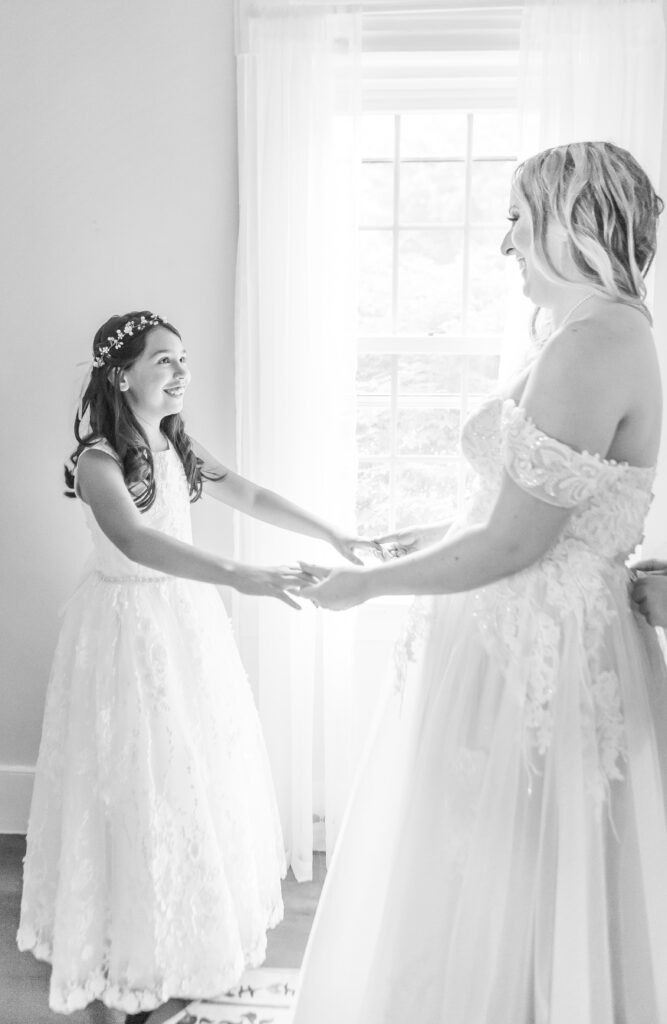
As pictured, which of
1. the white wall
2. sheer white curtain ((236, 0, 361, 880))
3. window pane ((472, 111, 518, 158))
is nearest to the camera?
sheer white curtain ((236, 0, 361, 880))

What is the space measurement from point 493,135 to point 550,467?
1.96 m

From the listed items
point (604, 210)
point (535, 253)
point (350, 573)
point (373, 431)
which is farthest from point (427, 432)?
point (604, 210)

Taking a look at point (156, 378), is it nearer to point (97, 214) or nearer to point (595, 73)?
point (97, 214)

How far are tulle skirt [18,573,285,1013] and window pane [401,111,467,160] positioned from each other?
1691 millimetres

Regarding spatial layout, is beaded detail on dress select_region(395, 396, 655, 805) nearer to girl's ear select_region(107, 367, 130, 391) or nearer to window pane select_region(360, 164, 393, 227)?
girl's ear select_region(107, 367, 130, 391)

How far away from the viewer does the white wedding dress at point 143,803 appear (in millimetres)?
2223

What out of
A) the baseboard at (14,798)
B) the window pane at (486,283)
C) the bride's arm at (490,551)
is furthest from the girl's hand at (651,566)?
the baseboard at (14,798)

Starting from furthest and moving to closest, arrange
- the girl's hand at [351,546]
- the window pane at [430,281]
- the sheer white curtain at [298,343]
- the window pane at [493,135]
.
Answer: the window pane at [430,281] → the window pane at [493,135] → the sheer white curtain at [298,343] → the girl's hand at [351,546]

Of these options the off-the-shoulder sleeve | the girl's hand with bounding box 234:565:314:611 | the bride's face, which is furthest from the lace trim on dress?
the girl's hand with bounding box 234:565:314:611

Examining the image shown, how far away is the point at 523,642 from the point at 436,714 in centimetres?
21

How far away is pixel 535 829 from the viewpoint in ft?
5.44

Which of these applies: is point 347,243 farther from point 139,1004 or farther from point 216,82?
point 139,1004

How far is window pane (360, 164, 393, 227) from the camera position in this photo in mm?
3205

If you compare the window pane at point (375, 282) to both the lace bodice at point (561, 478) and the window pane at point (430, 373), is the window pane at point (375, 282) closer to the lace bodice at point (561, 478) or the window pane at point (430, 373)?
the window pane at point (430, 373)
